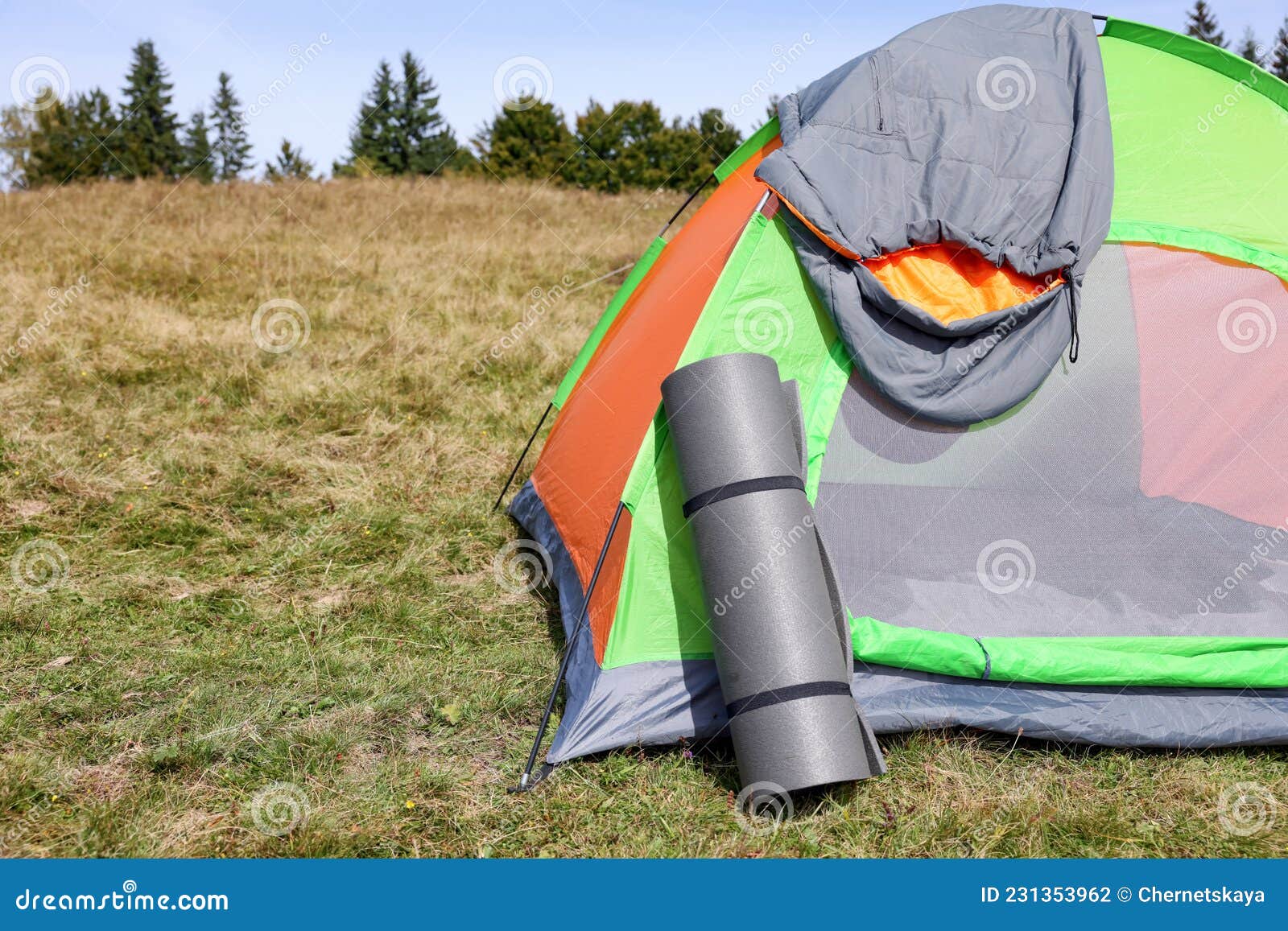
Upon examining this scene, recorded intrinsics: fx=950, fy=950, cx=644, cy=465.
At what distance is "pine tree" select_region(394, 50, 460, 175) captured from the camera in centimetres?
3216

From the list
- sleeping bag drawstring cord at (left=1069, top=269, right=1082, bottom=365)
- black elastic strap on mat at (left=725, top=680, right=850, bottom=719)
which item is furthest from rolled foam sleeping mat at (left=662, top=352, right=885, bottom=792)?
sleeping bag drawstring cord at (left=1069, top=269, right=1082, bottom=365)

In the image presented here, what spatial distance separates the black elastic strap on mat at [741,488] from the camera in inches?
109

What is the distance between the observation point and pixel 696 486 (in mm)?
2834

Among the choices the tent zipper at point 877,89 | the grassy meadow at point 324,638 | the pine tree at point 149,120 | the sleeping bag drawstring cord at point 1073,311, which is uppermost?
the pine tree at point 149,120

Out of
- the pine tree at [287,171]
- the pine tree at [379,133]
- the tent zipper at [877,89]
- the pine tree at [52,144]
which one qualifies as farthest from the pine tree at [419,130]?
the tent zipper at [877,89]

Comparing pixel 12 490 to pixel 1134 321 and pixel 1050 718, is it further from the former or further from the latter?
pixel 1134 321

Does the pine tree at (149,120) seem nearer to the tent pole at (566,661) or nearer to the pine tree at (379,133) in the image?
the pine tree at (379,133)

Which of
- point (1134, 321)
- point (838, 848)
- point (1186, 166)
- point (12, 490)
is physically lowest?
point (838, 848)

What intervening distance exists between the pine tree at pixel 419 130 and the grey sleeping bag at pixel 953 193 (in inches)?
1212

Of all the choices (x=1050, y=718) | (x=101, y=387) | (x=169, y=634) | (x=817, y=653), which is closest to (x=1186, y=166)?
(x=1050, y=718)

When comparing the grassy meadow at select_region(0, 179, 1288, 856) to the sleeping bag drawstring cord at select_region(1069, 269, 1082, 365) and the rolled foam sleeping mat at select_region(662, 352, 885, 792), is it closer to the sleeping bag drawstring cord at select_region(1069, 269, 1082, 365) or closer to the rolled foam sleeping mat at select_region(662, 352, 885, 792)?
the rolled foam sleeping mat at select_region(662, 352, 885, 792)

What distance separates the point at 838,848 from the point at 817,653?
1.76ft

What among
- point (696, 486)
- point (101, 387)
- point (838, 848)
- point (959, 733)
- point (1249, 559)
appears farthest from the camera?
point (101, 387)

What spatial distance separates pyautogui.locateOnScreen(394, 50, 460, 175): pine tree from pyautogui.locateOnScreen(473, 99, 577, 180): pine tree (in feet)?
25.0
